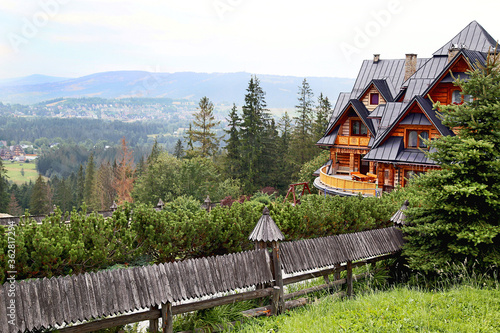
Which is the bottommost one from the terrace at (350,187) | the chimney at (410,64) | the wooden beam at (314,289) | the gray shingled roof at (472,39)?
the terrace at (350,187)

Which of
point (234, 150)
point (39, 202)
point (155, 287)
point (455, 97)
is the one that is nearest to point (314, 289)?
point (155, 287)

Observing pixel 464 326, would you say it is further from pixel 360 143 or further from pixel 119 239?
pixel 360 143

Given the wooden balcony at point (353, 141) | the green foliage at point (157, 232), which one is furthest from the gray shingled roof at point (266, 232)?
the wooden balcony at point (353, 141)

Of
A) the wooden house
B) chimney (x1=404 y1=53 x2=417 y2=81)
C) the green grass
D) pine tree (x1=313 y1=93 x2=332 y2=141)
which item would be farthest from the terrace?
the green grass

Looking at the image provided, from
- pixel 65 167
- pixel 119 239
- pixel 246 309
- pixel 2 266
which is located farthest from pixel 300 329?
pixel 65 167

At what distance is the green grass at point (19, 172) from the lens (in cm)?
14948

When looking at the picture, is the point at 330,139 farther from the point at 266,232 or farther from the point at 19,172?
the point at 19,172

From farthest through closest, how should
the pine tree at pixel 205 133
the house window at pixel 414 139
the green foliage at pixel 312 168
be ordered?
the pine tree at pixel 205 133 < the green foliage at pixel 312 168 < the house window at pixel 414 139

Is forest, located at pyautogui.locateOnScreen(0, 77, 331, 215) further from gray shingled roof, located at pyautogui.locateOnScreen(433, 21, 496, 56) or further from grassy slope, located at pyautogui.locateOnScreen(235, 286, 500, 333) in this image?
grassy slope, located at pyautogui.locateOnScreen(235, 286, 500, 333)

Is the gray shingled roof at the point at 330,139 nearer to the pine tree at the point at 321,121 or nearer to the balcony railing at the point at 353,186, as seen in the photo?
the balcony railing at the point at 353,186

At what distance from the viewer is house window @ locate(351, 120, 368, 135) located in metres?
30.2

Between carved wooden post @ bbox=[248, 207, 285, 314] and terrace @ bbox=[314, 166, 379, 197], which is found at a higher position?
carved wooden post @ bbox=[248, 207, 285, 314]

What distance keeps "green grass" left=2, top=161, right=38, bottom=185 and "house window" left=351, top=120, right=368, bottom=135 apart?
142724 mm

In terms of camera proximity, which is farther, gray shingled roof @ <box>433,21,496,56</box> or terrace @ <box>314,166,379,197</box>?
gray shingled roof @ <box>433,21,496,56</box>
